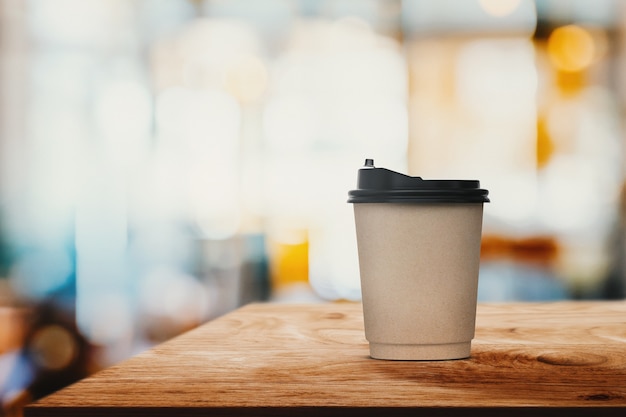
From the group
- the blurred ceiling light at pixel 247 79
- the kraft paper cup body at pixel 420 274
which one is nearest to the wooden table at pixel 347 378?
the kraft paper cup body at pixel 420 274

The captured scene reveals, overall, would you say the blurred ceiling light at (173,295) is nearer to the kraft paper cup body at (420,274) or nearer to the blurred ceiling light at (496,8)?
the blurred ceiling light at (496,8)

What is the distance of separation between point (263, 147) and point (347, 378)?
10.2 feet

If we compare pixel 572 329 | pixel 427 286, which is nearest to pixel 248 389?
pixel 427 286

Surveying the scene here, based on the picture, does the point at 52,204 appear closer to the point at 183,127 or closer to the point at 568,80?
the point at 183,127

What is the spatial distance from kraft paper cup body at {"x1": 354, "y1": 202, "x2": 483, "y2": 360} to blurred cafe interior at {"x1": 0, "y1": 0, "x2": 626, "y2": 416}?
2.83 metres

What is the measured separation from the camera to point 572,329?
96 cm

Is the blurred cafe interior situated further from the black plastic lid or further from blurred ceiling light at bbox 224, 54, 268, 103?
the black plastic lid

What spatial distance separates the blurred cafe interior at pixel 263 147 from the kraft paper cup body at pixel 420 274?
2.83 meters

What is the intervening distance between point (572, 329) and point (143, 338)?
9.85 feet

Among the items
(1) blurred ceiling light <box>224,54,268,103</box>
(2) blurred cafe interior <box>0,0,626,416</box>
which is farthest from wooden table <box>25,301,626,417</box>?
(1) blurred ceiling light <box>224,54,268,103</box>

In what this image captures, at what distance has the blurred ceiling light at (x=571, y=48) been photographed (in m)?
3.64

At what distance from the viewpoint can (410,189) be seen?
72cm

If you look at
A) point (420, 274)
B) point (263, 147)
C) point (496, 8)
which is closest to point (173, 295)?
point (263, 147)

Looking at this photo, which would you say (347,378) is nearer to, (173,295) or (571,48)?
(173,295)
